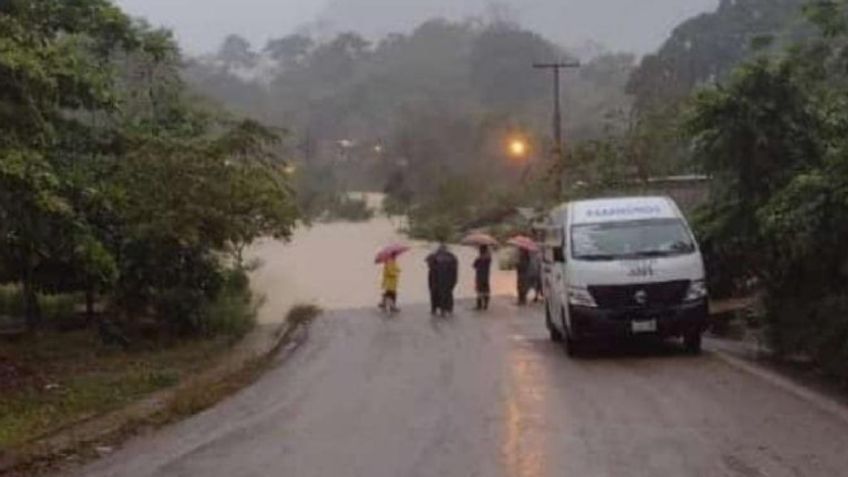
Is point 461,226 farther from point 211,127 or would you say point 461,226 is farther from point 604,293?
point 604,293

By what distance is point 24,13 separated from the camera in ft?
58.9

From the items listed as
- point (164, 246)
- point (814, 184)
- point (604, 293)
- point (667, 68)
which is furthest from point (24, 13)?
point (667, 68)

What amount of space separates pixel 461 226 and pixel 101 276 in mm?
56658

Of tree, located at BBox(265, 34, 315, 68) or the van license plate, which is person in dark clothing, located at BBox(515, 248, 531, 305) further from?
tree, located at BBox(265, 34, 315, 68)

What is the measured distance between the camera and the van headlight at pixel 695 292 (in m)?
17.2

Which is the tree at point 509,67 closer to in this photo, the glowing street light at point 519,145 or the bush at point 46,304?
the glowing street light at point 519,145

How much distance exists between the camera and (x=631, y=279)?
1722 cm

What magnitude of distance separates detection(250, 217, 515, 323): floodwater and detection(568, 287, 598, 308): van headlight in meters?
13.0

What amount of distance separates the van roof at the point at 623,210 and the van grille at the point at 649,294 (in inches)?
60.9

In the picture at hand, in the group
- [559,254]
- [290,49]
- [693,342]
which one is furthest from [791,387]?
[290,49]

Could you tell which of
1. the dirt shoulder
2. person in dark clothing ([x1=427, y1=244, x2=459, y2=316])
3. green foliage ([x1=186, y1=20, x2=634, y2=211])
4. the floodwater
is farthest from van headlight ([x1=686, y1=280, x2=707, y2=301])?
green foliage ([x1=186, y1=20, x2=634, y2=211])

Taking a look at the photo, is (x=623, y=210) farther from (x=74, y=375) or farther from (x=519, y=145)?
(x=519, y=145)

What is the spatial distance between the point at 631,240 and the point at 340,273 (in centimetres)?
4020

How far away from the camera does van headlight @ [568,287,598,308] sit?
17.3 metres
